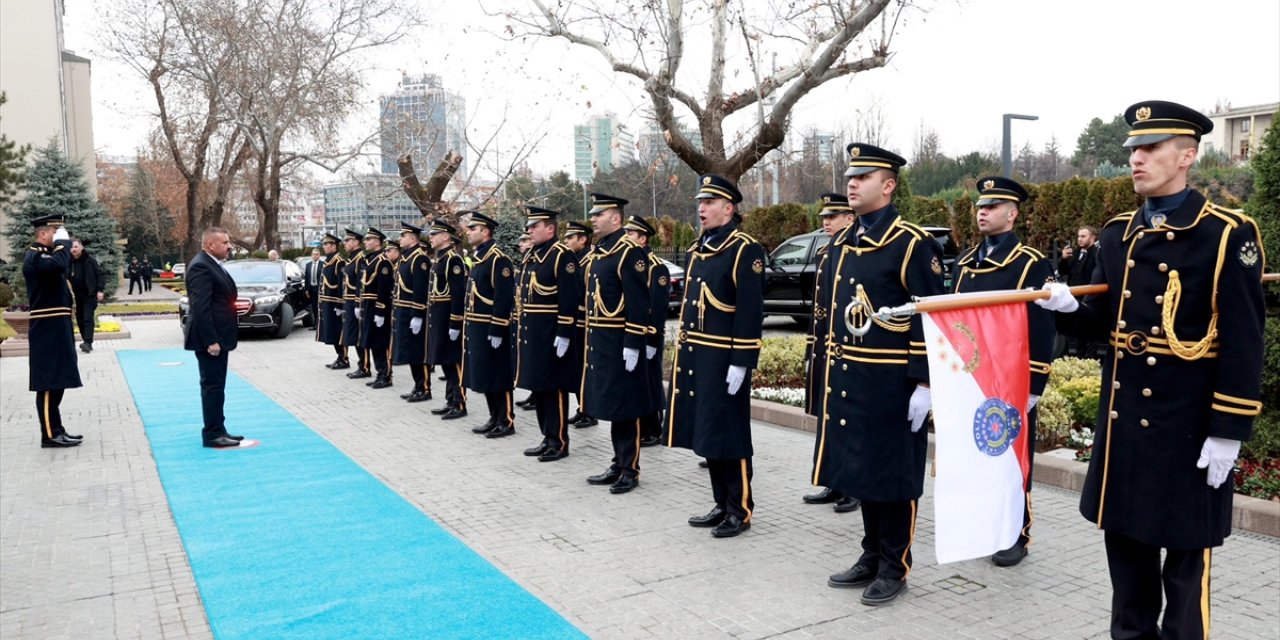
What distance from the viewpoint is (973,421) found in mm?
3467

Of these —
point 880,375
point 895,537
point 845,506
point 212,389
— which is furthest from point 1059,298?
point 212,389

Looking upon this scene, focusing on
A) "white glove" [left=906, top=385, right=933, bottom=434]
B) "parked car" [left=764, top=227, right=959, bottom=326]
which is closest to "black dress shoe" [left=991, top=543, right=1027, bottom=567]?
"white glove" [left=906, top=385, right=933, bottom=434]

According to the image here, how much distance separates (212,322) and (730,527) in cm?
521

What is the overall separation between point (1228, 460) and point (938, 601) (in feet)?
6.07

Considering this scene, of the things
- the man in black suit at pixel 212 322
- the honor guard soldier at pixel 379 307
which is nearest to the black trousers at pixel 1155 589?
the man in black suit at pixel 212 322

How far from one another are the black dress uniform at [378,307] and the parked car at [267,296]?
20.5 ft

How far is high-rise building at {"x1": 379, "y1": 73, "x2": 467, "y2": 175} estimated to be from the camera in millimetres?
17812

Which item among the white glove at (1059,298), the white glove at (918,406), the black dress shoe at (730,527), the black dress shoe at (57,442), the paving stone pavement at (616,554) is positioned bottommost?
the paving stone pavement at (616,554)

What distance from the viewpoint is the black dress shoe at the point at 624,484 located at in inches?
269

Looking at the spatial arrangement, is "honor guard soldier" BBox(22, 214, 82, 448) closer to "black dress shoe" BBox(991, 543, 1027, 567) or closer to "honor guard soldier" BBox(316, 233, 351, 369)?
"honor guard soldier" BBox(316, 233, 351, 369)

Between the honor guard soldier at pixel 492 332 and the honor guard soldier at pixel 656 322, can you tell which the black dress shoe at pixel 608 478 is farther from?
the honor guard soldier at pixel 492 332

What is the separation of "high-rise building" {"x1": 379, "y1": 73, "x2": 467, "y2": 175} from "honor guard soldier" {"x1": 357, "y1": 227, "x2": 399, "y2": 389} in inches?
221

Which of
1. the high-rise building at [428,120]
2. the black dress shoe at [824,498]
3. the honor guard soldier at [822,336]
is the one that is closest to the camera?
the honor guard soldier at [822,336]

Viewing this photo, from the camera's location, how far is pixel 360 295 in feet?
40.4
